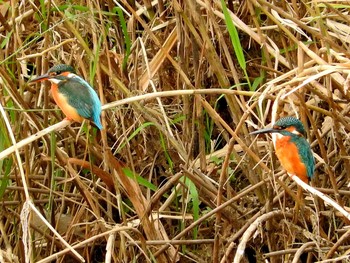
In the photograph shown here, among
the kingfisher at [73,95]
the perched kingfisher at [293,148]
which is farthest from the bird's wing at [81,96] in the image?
the perched kingfisher at [293,148]

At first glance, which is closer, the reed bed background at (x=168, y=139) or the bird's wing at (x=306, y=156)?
the bird's wing at (x=306, y=156)

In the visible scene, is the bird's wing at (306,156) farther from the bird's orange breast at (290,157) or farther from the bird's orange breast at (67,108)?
the bird's orange breast at (67,108)

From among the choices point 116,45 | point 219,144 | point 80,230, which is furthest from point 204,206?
point 116,45

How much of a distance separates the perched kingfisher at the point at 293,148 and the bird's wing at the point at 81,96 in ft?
1.68

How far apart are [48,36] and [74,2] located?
235 mm

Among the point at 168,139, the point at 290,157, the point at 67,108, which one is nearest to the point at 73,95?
the point at 67,108

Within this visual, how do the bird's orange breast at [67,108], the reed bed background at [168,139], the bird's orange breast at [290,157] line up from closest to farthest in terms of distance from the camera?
the bird's orange breast at [290,157] → the bird's orange breast at [67,108] → the reed bed background at [168,139]

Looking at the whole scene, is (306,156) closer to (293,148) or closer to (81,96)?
(293,148)

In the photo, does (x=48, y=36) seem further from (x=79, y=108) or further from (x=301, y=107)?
(x=301, y=107)

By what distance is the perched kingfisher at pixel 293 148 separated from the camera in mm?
2326

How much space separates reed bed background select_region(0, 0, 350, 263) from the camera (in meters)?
2.64

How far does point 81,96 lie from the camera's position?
8.00 ft

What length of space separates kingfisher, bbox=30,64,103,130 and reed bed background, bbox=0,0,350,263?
0.08 m

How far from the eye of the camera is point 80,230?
3.07 metres
